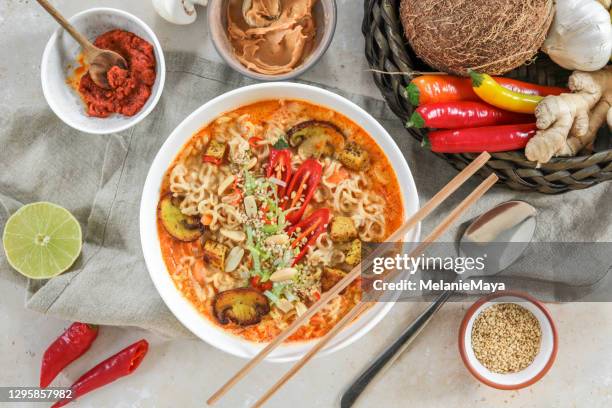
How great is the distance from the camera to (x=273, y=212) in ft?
9.78

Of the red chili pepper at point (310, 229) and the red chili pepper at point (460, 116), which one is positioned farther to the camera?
the red chili pepper at point (310, 229)

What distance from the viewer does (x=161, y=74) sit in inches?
119

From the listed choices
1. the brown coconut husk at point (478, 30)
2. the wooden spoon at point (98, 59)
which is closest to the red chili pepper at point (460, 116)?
the brown coconut husk at point (478, 30)

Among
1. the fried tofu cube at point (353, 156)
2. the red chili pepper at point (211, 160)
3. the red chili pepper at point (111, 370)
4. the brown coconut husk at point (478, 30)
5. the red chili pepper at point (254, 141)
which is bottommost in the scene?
the red chili pepper at point (111, 370)

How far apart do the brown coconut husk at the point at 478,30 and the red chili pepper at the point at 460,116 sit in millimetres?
177

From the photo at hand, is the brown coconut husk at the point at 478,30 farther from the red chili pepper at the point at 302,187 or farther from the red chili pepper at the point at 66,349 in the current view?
the red chili pepper at the point at 66,349

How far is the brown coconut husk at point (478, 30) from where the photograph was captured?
2643mm

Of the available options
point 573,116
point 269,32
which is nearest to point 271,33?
point 269,32

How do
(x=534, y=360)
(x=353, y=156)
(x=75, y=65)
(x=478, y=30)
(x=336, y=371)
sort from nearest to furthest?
(x=478, y=30) → (x=353, y=156) → (x=75, y=65) → (x=534, y=360) → (x=336, y=371)

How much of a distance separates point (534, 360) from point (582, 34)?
1.72 m

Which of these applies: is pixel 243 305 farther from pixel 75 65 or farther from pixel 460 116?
pixel 75 65

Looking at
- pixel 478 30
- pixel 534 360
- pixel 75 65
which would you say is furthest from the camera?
pixel 534 360

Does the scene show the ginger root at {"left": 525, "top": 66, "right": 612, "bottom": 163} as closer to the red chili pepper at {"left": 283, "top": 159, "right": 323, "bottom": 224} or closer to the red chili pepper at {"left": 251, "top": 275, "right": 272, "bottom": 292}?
the red chili pepper at {"left": 283, "top": 159, "right": 323, "bottom": 224}

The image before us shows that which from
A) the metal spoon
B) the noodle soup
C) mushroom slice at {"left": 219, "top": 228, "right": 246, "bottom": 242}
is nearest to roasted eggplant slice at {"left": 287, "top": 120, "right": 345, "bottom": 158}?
the noodle soup
